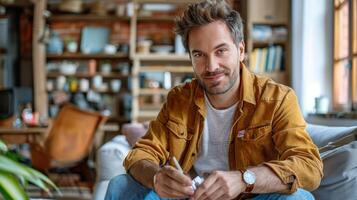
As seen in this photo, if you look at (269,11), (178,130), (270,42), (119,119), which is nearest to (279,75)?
(270,42)

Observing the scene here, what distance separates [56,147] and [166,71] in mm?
1912

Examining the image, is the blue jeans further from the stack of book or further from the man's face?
the stack of book

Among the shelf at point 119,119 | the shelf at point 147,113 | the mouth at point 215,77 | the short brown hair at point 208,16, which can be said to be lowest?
the shelf at point 119,119

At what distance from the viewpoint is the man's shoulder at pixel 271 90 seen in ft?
5.45

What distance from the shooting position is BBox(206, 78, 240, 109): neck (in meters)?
1.79

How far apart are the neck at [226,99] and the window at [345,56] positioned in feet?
7.13

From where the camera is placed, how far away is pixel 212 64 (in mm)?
1705

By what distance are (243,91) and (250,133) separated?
0.15m

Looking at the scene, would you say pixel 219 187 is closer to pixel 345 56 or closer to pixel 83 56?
pixel 345 56

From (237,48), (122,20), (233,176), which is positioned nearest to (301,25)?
(122,20)

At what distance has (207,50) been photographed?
5.65 feet

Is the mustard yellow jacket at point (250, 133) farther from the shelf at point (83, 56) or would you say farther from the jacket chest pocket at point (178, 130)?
the shelf at point (83, 56)

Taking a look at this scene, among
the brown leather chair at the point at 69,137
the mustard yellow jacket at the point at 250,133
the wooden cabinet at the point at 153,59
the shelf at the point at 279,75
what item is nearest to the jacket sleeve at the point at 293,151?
the mustard yellow jacket at the point at 250,133

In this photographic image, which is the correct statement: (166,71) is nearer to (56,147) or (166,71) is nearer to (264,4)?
(264,4)
